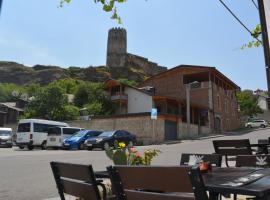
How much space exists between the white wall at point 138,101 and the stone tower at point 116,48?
78.2 meters

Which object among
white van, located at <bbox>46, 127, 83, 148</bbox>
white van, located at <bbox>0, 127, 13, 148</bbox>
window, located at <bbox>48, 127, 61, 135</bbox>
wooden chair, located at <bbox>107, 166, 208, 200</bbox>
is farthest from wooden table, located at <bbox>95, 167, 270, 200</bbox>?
white van, located at <bbox>0, 127, 13, 148</bbox>

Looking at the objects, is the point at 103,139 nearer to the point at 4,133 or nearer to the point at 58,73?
the point at 4,133

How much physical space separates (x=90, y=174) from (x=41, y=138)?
29884mm

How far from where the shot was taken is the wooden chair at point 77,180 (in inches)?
126

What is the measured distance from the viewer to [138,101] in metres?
47.0

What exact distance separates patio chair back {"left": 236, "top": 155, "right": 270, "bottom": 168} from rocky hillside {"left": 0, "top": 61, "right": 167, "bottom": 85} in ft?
366

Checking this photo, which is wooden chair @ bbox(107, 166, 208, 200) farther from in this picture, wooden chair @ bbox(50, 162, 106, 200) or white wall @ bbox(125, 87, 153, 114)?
white wall @ bbox(125, 87, 153, 114)

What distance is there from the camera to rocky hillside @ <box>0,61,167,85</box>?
120000 millimetres

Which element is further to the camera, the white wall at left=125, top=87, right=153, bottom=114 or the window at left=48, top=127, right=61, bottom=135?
the white wall at left=125, top=87, right=153, bottom=114

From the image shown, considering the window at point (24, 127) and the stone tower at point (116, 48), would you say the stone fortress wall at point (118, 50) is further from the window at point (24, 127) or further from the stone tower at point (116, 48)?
the window at point (24, 127)

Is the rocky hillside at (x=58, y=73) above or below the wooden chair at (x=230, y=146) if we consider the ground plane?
above

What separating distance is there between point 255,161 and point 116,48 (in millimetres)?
122823

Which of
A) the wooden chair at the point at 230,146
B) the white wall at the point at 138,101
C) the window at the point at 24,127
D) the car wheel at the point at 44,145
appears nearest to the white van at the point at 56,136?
the car wheel at the point at 44,145

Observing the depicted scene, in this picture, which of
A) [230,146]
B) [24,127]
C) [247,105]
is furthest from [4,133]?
[247,105]
